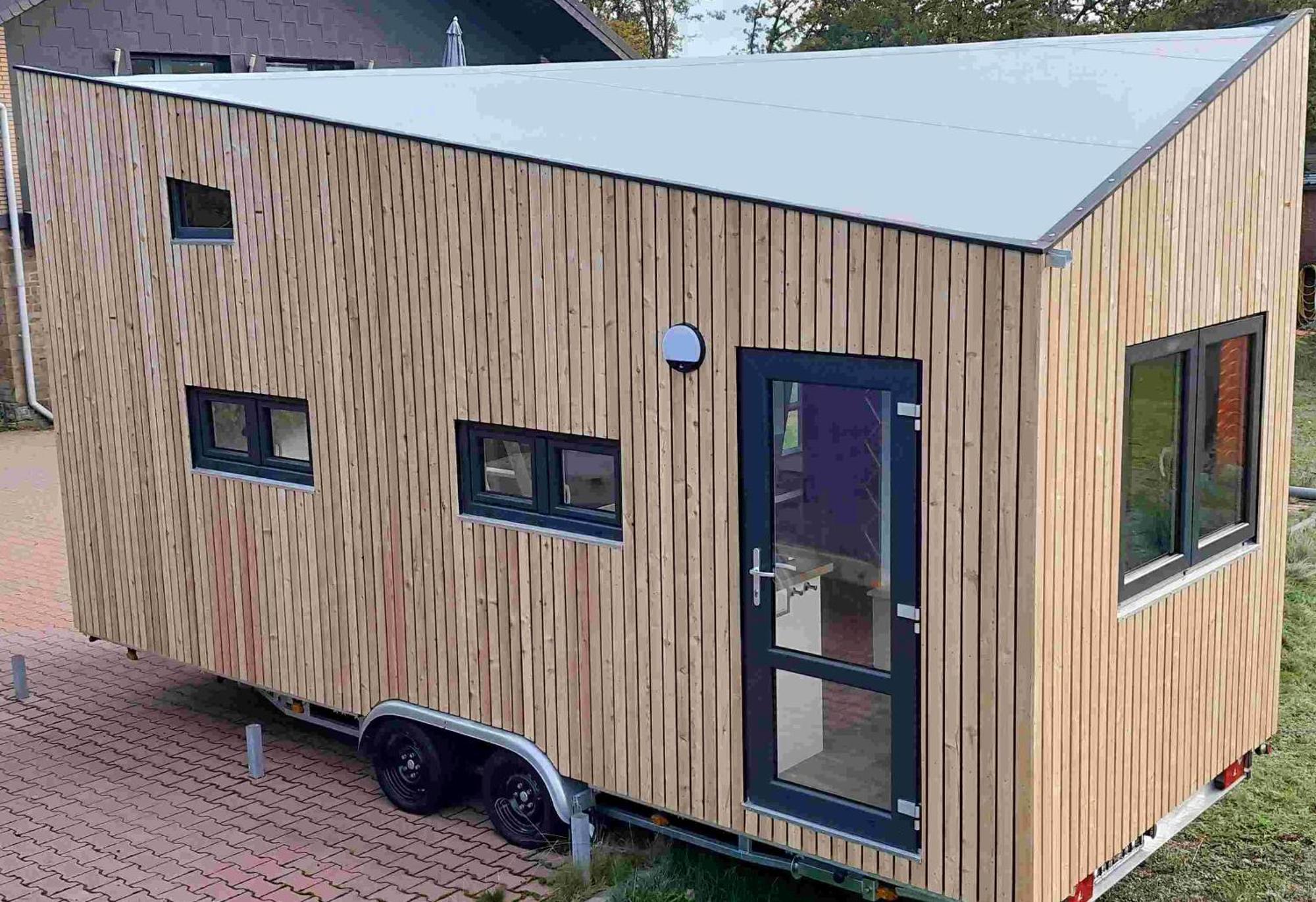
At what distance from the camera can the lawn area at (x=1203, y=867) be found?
630cm

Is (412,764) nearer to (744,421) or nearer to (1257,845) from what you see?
Result: (744,421)

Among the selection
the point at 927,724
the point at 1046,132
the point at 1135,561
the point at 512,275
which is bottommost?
the point at 927,724

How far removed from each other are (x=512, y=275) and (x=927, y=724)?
2683 millimetres

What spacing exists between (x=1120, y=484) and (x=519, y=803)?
331 cm

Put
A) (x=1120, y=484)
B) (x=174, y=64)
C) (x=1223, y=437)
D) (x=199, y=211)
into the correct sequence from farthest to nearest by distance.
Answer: (x=174, y=64), (x=199, y=211), (x=1223, y=437), (x=1120, y=484)

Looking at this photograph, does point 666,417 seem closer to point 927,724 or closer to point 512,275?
point 512,275

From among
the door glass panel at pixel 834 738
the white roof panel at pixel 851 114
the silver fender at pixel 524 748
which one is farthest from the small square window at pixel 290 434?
the door glass panel at pixel 834 738

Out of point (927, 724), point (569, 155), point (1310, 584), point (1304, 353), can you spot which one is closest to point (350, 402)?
point (569, 155)

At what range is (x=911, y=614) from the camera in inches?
209

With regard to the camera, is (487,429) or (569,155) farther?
(487,429)

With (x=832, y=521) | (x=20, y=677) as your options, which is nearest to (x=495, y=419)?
(x=832, y=521)

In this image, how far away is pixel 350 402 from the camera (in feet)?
23.7

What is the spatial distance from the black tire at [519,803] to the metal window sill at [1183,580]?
2.82 m

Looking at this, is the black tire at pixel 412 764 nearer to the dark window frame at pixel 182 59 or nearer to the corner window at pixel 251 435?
the corner window at pixel 251 435
